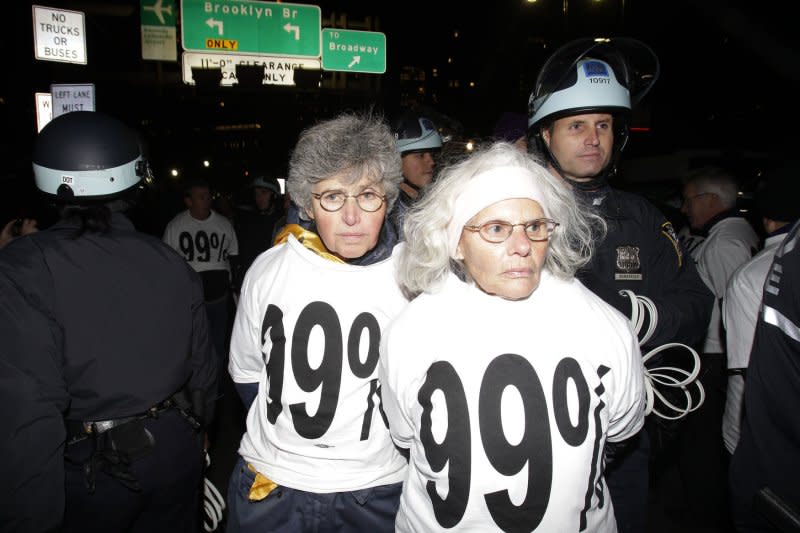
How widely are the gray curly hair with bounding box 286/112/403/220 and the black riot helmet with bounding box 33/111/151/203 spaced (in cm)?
86

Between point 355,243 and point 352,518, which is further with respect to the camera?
point 355,243

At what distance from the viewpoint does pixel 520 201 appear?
5.47 feet

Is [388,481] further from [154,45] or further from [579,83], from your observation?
[154,45]

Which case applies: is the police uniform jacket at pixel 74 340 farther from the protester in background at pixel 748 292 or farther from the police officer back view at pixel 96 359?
the protester in background at pixel 748 292

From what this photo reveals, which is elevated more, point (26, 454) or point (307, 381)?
point (307, 381)

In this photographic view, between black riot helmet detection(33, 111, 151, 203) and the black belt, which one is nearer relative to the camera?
the black belt

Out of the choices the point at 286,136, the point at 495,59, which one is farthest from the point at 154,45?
the point at 286,136

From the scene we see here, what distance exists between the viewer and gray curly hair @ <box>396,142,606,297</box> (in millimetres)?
1751

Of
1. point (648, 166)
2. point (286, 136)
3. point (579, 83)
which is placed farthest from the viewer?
point (286, 136)

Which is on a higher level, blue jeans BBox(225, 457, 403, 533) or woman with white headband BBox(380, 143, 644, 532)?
woman with white headband BBox(380, 143, 644, 532)

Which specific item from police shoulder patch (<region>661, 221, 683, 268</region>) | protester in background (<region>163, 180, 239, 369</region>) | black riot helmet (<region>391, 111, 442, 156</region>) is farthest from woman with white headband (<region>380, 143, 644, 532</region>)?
protester in background (<region>163, 180, 239, 369</region>)

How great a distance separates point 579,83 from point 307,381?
1.95m

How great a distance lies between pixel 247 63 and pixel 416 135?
30.1 feet

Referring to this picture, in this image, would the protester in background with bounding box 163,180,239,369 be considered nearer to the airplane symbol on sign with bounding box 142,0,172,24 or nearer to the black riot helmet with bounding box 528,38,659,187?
the black riot helmet with bounding box 528,38,659,187
